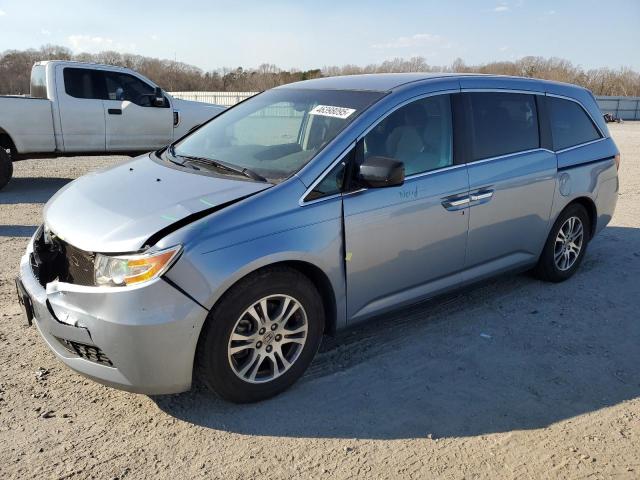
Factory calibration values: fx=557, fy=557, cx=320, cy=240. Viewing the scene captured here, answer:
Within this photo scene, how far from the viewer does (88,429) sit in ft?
9.45

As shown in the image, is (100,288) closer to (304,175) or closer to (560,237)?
(304,175)

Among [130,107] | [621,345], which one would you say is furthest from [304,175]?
[130,107]

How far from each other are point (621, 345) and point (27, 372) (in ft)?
13.0

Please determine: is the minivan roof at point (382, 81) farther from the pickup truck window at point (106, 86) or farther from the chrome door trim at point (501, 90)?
the pickup truck window at point (106, 86)

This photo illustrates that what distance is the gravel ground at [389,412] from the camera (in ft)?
8.73

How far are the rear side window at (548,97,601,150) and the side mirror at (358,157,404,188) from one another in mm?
2139

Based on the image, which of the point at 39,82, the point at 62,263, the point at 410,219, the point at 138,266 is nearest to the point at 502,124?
the point at 410,219

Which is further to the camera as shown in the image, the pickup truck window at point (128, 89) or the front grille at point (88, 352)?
the pickup truck window at point (128, 89)

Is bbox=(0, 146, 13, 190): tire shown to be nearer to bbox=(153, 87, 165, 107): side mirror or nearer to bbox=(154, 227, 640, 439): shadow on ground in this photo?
bbox=(153, 87, 165, 107): side mirror

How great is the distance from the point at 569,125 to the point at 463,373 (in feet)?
8.83

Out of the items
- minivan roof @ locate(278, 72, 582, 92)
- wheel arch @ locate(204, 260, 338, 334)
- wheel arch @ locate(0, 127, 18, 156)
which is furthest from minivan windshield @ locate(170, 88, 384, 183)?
wheel arch @ locate(0, 127, 18, 156)

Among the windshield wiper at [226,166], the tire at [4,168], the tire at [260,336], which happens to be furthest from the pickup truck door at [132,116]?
the tire at [260,336]

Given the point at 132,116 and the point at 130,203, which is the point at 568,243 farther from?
the point at 132,116

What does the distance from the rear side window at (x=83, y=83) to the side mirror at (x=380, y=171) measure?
24.7ft
